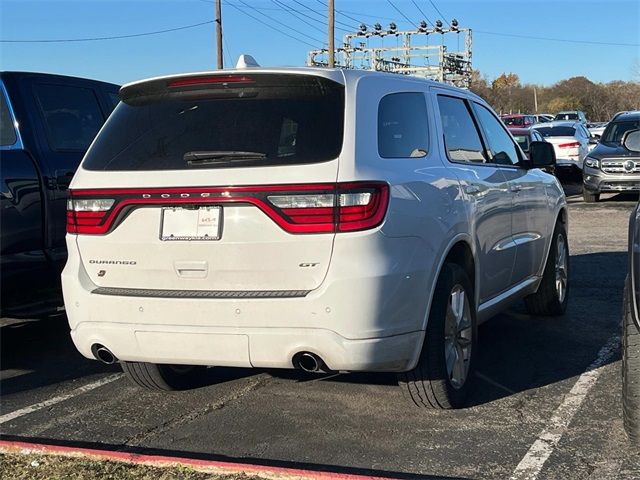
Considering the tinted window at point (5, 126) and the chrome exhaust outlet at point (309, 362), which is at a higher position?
the tinted window at point (5, 126)

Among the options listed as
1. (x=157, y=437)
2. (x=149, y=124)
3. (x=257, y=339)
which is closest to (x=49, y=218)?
(x=149, y=124)

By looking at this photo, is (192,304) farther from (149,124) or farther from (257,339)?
(149,124)

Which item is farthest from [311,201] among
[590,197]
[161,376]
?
[590,197]

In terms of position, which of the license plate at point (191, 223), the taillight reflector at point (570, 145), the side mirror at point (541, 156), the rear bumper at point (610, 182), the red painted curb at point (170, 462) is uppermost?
the taillight reflector at point (570, 145)

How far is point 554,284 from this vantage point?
21.9 feet

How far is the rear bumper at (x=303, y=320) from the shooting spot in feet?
12.3

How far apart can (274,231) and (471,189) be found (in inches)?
59.7

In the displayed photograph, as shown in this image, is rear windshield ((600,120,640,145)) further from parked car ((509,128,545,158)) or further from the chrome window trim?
the chrome window trim

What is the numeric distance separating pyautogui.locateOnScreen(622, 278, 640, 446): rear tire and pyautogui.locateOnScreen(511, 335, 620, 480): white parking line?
419 millimetres

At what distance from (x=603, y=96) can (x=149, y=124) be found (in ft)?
253

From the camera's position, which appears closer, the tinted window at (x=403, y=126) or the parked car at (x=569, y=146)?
the tinted window at (x=403, y=126)

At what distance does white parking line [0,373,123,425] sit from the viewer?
186 inches

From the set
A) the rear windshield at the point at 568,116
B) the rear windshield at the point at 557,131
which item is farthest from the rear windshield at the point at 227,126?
the rear windshield at the point at 568,116

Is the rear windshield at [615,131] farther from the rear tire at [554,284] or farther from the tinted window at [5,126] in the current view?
the tinted window at [5,126]
